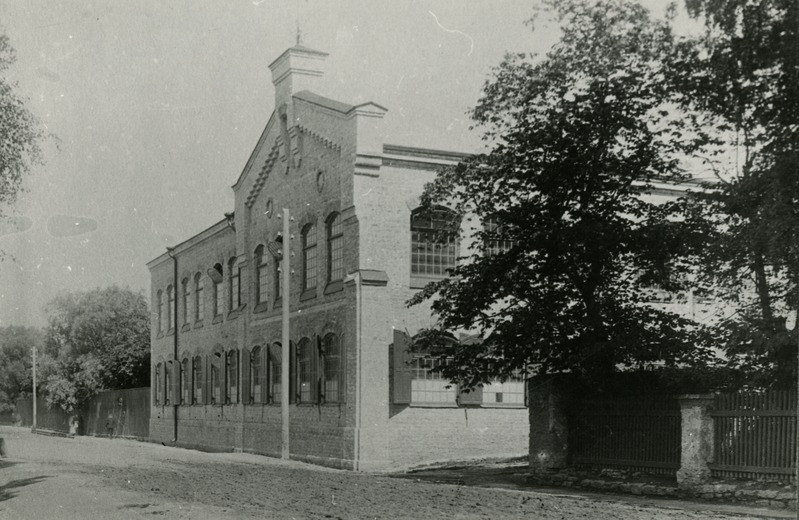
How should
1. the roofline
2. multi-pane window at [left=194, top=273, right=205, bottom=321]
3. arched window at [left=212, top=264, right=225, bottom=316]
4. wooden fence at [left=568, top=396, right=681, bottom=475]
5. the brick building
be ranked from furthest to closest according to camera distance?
multi-pane window at [left=194, top=273, right=205, bottom=321], arched window at [left=212, top=264, right=225, bottom=316], the roofline, the brick building, wooden fence at [left=568, top=396, right=681, bottom=475]

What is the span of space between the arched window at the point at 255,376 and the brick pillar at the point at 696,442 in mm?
18591

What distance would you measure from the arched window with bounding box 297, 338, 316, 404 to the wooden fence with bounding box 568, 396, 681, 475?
1004 centimetres

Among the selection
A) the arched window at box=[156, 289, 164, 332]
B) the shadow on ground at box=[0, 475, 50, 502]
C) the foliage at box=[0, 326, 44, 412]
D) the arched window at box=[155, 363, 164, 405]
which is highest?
the arched window at box=[156, 289, 164, 332]

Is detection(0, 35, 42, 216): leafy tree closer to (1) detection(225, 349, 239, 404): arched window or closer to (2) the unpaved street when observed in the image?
(2) the unpaved street

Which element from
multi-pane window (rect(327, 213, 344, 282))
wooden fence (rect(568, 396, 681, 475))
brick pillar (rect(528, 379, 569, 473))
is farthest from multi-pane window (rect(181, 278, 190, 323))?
wooden fence (rect(568, 396, 681, 475))

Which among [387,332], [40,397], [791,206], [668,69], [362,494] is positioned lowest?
[40,397]

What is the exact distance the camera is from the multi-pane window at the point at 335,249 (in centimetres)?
2580

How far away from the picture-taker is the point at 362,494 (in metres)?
15.7

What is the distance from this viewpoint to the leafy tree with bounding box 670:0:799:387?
12.9 m

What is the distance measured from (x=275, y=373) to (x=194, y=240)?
10.7m

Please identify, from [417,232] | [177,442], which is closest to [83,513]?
[417,232]

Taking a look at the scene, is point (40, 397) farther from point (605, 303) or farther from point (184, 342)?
point (605, 303)

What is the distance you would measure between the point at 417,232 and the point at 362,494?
10.6m

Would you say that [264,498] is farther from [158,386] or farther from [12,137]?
[158,386]
